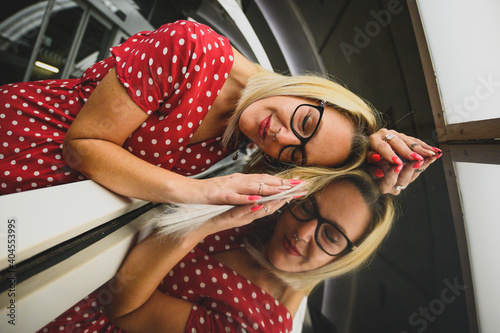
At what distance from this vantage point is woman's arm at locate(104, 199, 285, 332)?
278mm

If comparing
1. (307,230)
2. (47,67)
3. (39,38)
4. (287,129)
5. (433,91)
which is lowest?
(47,67)

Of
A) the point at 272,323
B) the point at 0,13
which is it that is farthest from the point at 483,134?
the point at 0,13

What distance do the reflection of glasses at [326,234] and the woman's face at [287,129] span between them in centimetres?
30

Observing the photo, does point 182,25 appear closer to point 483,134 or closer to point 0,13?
point 0,13

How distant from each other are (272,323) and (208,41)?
0.68 m

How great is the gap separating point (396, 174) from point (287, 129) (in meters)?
0.44

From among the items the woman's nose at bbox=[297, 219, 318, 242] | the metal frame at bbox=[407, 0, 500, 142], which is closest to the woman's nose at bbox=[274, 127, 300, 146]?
the woman's nose at bbox=[297, 219, 318, 242]

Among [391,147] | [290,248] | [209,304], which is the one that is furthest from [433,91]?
[209,304]

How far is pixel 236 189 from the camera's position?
1.62ft

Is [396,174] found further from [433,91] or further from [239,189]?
[433,91]

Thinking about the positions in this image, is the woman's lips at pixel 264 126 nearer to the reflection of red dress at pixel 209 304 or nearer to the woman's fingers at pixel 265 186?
the woman's fingers at pixel 265 186

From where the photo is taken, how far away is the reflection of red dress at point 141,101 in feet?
2.13

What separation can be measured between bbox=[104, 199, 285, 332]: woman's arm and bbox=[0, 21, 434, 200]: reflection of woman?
160mm

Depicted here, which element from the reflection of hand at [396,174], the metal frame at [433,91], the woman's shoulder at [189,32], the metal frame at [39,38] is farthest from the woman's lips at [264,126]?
the metal frame at [39,38]
